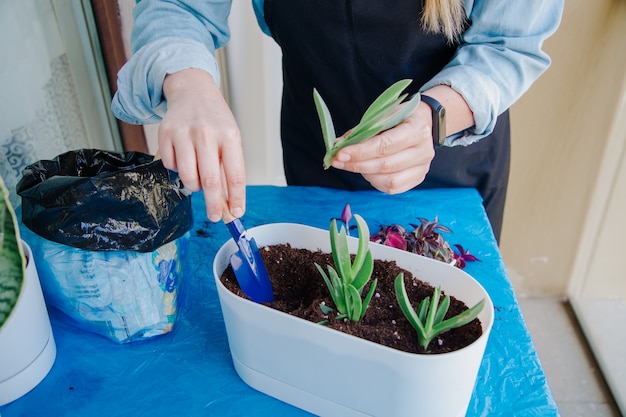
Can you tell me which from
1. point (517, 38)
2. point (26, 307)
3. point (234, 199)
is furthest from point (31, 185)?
Answer: point (517, 38)

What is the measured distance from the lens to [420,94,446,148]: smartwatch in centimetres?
67

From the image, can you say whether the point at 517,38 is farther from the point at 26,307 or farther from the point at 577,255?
the point at 577,255

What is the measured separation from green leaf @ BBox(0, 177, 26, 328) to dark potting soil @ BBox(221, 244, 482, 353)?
294 mm

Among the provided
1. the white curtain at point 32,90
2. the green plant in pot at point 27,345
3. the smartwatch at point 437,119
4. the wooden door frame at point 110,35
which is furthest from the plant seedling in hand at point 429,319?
the wooden door frame at point 110,35

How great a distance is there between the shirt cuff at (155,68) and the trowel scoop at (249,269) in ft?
0.72

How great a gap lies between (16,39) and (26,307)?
557 mm

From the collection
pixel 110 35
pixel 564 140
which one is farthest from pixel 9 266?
pixel 564 140

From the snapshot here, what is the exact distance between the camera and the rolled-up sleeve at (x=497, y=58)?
712mm

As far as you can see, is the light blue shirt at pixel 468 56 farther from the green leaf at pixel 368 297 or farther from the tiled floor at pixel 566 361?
the tiled floor at pixel 566 361

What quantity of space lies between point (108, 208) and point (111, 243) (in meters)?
0.04

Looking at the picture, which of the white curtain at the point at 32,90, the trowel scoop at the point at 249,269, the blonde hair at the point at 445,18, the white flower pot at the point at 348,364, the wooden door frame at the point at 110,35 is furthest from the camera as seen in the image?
the wooden door frame at the point at 110,35

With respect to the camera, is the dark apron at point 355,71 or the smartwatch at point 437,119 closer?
the smartwatch at point 437,119

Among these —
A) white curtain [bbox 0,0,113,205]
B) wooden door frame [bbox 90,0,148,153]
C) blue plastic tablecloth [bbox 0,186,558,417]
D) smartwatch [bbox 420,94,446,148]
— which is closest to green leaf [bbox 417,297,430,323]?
blue plastic tablecloth [bbox 0,186,558,417]

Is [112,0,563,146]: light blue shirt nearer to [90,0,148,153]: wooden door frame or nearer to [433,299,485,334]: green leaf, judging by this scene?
[433,299,485,334]: green leaf
